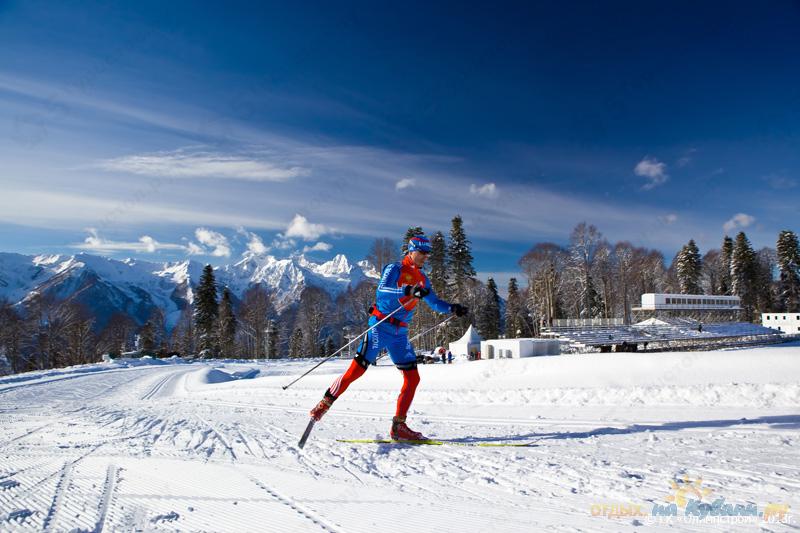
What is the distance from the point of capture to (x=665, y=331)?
3170 centimetres

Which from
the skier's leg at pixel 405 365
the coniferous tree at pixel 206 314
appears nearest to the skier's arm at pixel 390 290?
the skier's leg at pixel 405 365

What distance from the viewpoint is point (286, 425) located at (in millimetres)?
6191

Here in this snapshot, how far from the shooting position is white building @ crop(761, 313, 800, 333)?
41.8 m

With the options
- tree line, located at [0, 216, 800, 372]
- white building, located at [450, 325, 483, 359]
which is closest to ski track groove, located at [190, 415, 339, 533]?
white building, located at [450, 325, 483, 359]

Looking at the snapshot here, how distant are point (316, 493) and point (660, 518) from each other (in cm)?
227

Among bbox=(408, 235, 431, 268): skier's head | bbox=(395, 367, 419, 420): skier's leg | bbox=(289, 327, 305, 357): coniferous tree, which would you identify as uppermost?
bbox=(408, 235, 431, 268): skier's head

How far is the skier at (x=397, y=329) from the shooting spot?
5.27 meters

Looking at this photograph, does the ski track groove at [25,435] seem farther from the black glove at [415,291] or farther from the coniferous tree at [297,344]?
the coniferous tree at [297,344]

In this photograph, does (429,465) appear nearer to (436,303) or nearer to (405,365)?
(405,365)

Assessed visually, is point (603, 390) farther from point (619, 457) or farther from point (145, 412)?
point (145, 412)

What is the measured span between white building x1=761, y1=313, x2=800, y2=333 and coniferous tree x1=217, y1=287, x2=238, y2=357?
5474cm

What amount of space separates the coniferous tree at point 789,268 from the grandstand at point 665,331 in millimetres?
15576

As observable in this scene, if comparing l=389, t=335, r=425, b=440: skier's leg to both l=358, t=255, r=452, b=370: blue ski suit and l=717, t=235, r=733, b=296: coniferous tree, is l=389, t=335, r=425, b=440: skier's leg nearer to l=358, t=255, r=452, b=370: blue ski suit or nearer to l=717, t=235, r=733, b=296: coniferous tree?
l=358, t=255, r=452, b=370: blue ski suit

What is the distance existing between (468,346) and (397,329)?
24248mm
